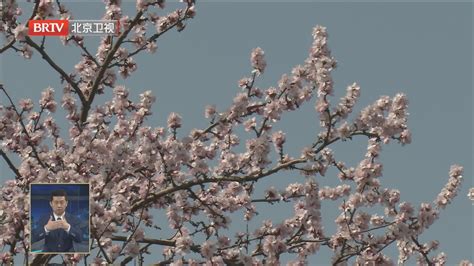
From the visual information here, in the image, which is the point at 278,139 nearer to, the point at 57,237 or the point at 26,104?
the point at 57,237

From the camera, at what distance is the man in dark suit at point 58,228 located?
A: 36.0ft

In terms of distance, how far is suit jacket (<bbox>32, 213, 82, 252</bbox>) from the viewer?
36.3ft

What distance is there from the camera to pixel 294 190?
12.8m

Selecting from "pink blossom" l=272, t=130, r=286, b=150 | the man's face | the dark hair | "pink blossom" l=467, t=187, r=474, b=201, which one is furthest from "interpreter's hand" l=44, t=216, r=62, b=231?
"pink blossom" l=467, t=187, r=474, b=201

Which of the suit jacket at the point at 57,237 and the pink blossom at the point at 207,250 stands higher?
the suit jacket at the point at 57,237

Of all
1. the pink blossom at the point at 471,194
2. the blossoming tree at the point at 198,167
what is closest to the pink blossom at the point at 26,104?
the blossoming tree at the point at 198,167

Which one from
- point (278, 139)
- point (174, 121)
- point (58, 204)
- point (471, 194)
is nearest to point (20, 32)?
point (174, 121)

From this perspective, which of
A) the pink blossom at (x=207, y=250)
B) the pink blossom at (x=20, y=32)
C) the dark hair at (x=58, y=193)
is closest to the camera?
the dark hair at (x=58, y=193)

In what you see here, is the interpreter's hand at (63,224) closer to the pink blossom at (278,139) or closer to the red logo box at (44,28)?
the pink blossom at (278,139)

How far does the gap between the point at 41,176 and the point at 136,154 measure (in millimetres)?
1813

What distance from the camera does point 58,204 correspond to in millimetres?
11164

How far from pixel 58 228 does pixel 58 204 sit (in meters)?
0.32

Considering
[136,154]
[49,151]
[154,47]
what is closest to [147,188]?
[136,154]

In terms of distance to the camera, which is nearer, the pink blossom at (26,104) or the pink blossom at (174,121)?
the pink blossom at (174,121)
